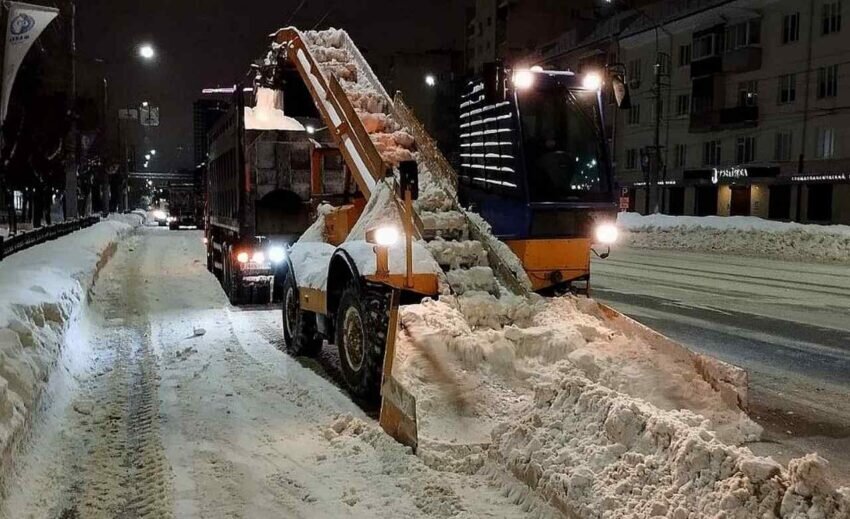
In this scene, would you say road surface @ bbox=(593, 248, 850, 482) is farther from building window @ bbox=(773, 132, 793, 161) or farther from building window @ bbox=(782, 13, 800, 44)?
building window @ bbox=(782, 13, 800, 44)

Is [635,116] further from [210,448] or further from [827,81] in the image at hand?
[210,448]

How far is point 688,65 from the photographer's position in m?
47.4

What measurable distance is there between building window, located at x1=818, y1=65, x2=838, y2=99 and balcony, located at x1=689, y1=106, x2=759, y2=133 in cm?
449

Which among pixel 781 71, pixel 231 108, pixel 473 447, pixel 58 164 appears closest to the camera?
pixel 473 447

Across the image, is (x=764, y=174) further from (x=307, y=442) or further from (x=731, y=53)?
(x=307, y=442)

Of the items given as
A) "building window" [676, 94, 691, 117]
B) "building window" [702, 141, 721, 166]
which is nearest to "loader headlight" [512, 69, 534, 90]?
"building window" [702, 141, 721, 166]

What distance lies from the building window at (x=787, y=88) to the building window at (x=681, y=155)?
775 centimetres

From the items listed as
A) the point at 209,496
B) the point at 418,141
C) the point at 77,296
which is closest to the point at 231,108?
the point at 77,296

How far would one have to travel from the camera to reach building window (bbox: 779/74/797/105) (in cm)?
3962

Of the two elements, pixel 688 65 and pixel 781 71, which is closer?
pixel 781 71

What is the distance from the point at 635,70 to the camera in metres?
51.8

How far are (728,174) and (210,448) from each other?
42274 millimetres

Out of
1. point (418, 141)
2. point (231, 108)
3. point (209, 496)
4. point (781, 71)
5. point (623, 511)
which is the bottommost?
point (209, 496)

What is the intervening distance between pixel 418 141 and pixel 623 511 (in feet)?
18.7
